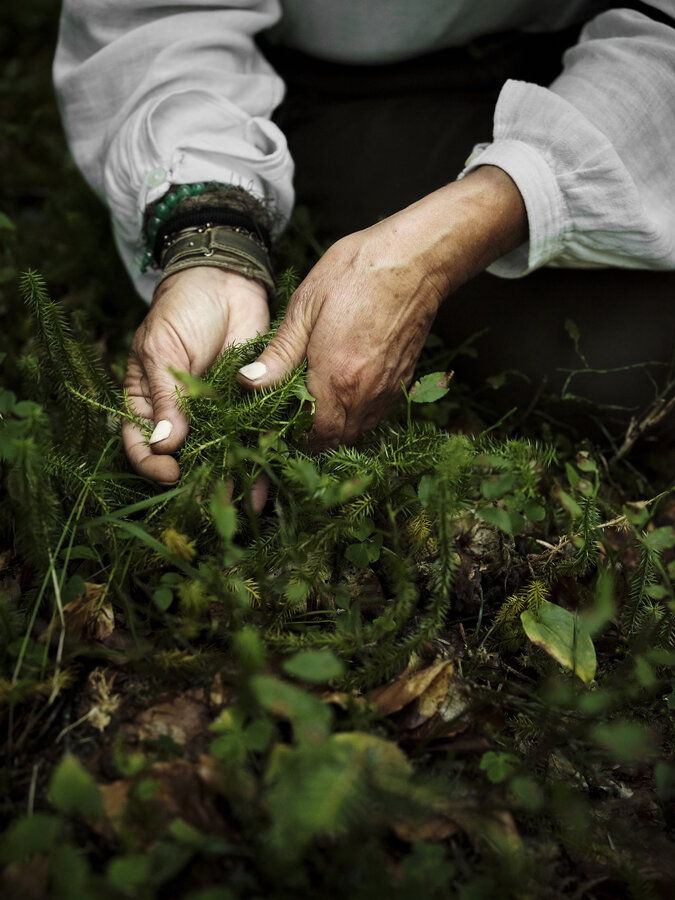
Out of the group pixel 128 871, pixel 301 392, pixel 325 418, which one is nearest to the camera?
pixel 128 871

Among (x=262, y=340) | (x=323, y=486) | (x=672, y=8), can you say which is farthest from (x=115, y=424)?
(x=672, y=8)

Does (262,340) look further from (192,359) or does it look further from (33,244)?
(33,244)

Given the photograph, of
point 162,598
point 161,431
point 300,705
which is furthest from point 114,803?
point 161,431

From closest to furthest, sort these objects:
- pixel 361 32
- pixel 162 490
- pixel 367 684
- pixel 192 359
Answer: pixel 367 684 → pixel 162 490 → pixel 192 359 → pixel 361 32

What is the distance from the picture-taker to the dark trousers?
2359 mm

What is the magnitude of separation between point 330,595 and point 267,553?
18 cm

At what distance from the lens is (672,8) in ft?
6.44

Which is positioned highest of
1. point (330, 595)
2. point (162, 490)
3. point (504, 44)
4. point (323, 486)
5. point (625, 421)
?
point (504, 44)

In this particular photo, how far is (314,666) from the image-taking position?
0.97 metres

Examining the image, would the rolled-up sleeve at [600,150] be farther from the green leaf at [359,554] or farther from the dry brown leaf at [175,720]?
the dry brown leaf at [175,720]

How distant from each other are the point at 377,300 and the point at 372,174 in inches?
43.0

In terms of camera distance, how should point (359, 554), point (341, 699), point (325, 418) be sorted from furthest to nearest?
point (325, 418) → point (359, 554) → point (341, 699)

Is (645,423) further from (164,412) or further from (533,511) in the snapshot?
(164,412)

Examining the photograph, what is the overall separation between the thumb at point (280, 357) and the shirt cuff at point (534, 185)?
2.44 ft
